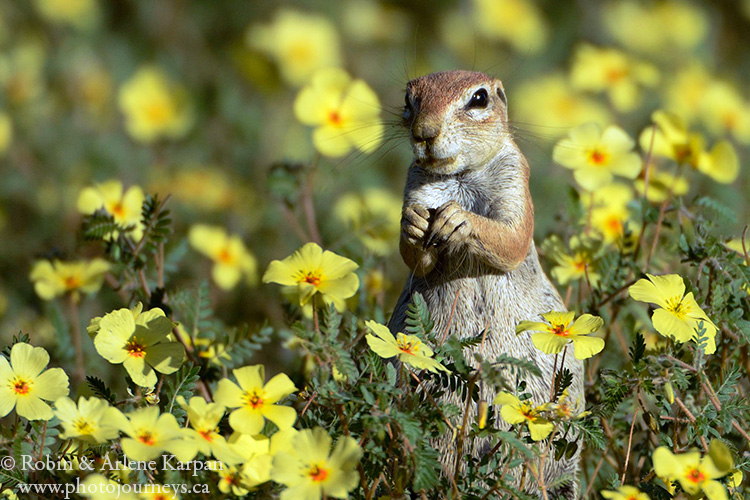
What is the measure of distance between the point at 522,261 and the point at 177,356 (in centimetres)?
82

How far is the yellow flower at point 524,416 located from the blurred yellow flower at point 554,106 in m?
2.53

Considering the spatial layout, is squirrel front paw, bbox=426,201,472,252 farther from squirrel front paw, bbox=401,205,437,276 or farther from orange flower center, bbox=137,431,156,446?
orange flower center, bbox=137,431,156,446

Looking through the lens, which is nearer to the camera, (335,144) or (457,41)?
(335,144)

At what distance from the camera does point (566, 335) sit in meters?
1.74

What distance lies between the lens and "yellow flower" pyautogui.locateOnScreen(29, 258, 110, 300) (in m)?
2.56

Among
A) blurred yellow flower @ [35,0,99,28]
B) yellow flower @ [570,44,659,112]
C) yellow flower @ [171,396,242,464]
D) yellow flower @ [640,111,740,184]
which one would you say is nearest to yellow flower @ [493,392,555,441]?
yellow flower @ [171,396,242,464]

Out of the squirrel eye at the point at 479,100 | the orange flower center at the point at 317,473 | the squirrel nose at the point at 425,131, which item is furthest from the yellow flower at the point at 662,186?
the orange flower center at the point at 317,473

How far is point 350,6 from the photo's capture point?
6000 millimetres

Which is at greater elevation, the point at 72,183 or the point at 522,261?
the point at 522,261

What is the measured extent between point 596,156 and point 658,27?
12.0 feet

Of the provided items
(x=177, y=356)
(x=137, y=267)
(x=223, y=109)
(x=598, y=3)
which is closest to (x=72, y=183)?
(x=223, y=109)

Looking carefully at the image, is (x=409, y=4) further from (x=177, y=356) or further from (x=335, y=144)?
(x=177, y=356)

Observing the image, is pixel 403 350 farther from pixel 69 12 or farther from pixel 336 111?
pixel 69 12

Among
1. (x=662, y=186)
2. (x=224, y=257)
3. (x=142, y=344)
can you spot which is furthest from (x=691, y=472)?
(x=224, y=257)
